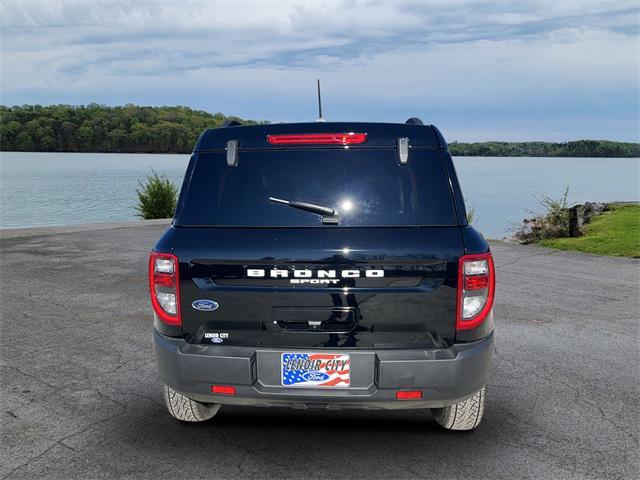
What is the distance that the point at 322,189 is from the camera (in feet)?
12.1

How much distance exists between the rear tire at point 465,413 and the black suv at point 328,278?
0.40 meters

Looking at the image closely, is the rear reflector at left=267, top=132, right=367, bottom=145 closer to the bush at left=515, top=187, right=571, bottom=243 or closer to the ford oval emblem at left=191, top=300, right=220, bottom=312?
the ford oval emblem at left=191, top=300, right=220, bottom=312

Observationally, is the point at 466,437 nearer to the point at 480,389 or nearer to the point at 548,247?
the point at 480,389

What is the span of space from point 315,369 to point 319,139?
1.29 metres

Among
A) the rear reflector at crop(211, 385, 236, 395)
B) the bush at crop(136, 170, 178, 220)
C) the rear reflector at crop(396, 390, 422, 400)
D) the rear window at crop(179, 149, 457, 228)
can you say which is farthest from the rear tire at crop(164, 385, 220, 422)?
the bush at crop(136, 170, 178, 220)

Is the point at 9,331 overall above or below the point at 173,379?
below

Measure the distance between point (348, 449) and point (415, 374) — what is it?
2.81 ft

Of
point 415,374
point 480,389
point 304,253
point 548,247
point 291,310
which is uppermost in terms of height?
point 304,253

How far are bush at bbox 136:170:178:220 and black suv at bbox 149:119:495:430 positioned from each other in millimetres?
19513

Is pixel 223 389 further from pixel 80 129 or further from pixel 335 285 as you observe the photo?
pixel 80 129

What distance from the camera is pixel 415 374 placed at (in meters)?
3.49

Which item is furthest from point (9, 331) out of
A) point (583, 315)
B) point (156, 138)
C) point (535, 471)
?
point (156, 138)

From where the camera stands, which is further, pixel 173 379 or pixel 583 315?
pixel 583 315

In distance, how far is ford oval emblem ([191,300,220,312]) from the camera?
3584 mm
